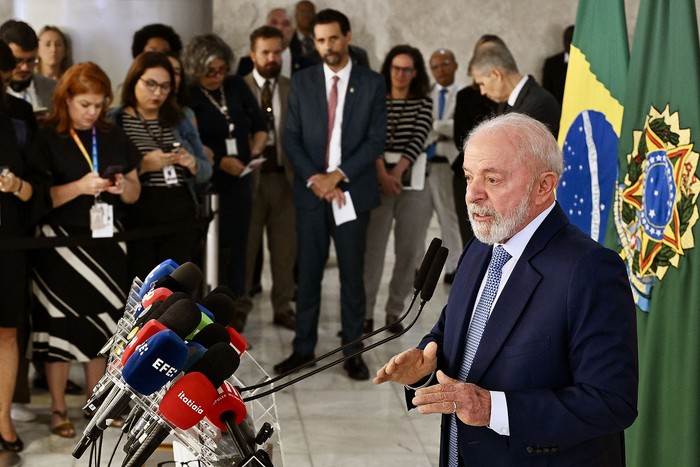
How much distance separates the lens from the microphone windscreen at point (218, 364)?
200 cm

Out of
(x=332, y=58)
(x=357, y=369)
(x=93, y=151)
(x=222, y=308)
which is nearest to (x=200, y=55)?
(x=332, y=58)

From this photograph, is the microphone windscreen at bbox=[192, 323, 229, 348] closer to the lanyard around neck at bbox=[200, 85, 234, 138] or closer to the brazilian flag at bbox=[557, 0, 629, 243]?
the brazilian flag at bbox=[557, 0, 629, 243]

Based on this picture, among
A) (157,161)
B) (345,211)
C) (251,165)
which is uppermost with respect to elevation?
(157,161)

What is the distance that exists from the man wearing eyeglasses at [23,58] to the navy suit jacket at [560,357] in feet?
12.5

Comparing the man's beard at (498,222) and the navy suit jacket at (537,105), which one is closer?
the man's beard at (498,222)

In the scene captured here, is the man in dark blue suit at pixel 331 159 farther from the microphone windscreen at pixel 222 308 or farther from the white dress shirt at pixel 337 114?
the microphone windscreen at pixel 222 308

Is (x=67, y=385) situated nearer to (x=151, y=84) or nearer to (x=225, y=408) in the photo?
(x=151, y=84)

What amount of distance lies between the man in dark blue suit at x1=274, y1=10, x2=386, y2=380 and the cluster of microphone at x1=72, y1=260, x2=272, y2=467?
3.97 m

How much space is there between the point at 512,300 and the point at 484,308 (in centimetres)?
12

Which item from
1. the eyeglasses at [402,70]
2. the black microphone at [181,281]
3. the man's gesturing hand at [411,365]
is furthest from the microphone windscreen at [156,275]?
the eyeglasses at [402,70]

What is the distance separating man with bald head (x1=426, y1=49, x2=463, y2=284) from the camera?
839cm

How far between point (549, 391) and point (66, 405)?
12.3ft

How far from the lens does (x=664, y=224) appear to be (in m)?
3.58

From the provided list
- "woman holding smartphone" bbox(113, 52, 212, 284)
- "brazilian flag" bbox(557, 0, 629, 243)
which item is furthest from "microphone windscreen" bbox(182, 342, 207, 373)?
"woman holding smartphone" bbox(113, 52, 212, 284)
